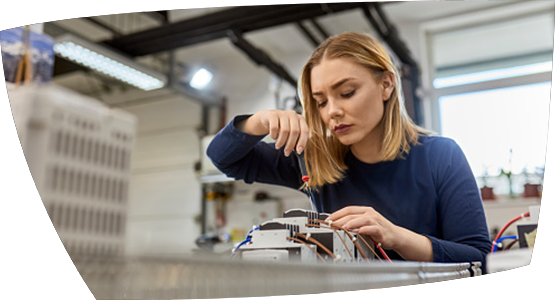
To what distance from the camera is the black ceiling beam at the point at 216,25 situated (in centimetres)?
259

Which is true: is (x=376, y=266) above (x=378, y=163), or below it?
below

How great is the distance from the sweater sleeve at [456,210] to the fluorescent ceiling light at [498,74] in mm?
81

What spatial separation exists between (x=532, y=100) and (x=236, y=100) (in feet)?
1.11

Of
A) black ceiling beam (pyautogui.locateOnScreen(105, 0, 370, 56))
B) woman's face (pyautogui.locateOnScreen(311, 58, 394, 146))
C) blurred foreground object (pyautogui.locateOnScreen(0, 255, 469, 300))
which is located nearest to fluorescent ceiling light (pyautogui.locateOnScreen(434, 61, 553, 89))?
woman's face (pyautogui.locateOnScreen(311, 58, 394, 146))

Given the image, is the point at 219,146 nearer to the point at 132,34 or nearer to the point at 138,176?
the point at 138,176

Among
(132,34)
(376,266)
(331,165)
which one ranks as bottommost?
(376,266)

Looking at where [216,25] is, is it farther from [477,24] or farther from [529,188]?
[529,188]

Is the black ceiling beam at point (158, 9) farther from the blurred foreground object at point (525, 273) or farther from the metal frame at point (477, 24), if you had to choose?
the blurred foreground object at point (525, 273)

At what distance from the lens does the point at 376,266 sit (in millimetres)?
378

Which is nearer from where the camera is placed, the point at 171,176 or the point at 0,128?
the point at 0,128

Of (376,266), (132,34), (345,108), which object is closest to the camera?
(376,266)

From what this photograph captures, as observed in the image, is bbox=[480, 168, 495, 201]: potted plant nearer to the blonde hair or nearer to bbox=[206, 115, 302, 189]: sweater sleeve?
the blonde hair

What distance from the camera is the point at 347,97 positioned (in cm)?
53

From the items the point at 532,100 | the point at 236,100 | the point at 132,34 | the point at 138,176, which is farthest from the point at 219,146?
the point at 132,34
